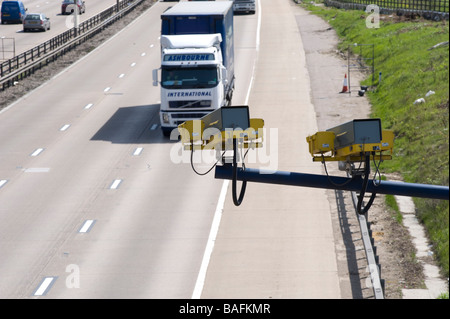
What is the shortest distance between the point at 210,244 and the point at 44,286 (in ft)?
14.3

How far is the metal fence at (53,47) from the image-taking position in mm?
44562

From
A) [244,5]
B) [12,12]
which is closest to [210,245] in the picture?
[244,5]

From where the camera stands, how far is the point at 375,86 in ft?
137

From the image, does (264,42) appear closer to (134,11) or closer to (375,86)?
(375,86)

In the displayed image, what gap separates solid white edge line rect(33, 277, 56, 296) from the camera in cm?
1847

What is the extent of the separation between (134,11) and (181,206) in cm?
5209

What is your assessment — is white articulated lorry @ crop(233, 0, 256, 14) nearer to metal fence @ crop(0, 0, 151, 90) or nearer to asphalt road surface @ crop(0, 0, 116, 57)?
metal fence @ crop(0, 0, 151, 90)

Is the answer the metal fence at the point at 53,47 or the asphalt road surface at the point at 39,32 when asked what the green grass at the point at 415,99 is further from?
the asphalt road surface at the point at 39,32

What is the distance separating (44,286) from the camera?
18922mm

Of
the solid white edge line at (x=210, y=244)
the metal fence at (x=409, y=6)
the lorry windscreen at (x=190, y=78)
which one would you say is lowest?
the solid white edge line at (x=210, y=244)

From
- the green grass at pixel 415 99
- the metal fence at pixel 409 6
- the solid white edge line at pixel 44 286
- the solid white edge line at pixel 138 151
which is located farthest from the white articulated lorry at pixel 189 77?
the metal fence at pixel 409 6

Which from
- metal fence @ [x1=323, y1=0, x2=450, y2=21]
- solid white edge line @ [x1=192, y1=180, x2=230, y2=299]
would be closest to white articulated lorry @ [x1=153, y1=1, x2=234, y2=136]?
solid white edge line @ [x1=192, y1=180, x2=230, y2=299]

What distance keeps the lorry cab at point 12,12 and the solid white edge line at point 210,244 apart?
46212 millimetres
